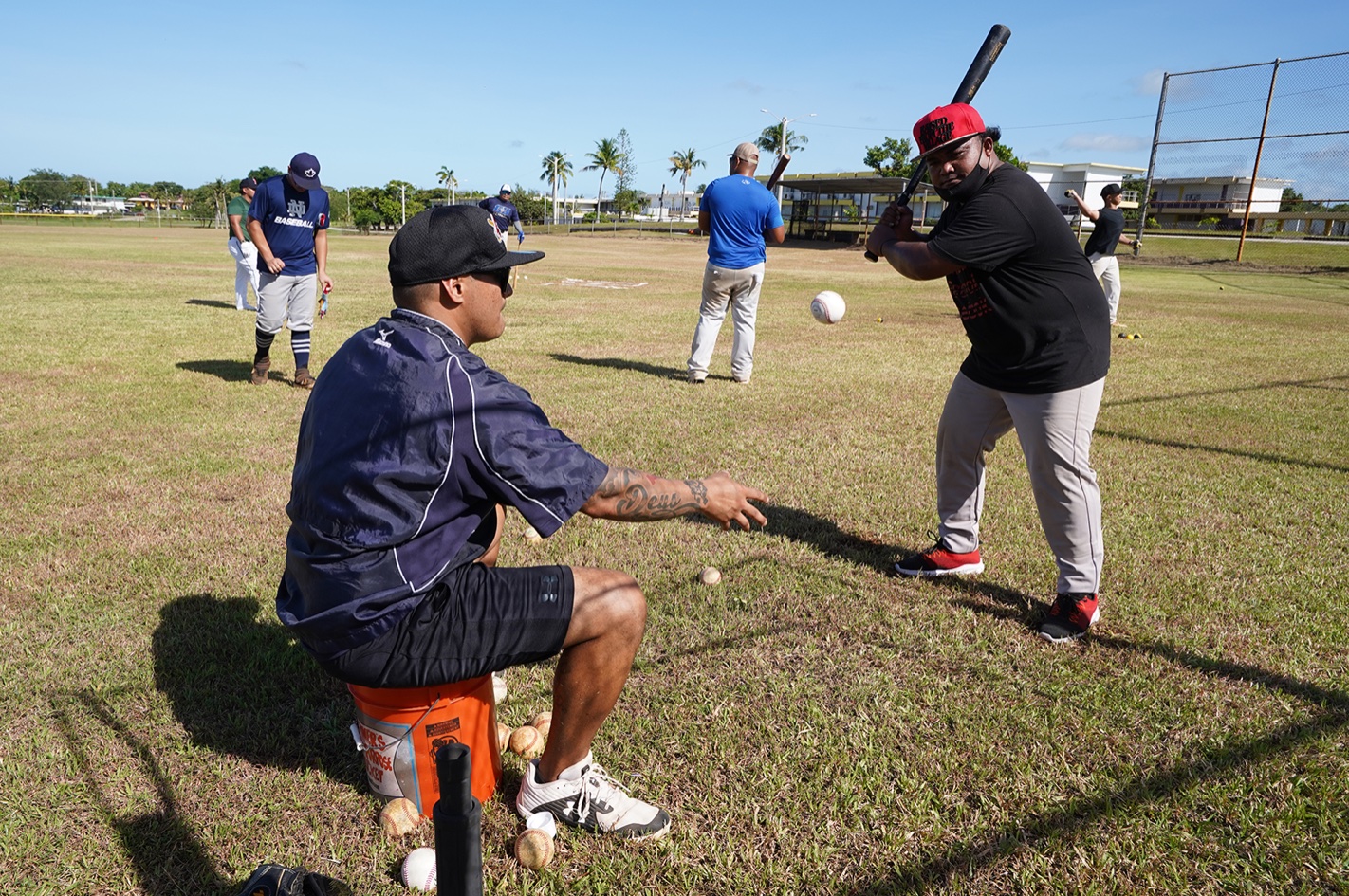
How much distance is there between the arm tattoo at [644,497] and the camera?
2607 mm

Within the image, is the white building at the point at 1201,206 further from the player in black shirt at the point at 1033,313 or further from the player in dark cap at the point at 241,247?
the player in black shirt at the point at 1033,313

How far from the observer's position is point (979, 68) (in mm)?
4879

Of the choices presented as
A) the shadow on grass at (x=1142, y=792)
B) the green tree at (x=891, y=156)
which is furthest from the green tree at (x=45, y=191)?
the shadow on grass at (x=1142, y=792)

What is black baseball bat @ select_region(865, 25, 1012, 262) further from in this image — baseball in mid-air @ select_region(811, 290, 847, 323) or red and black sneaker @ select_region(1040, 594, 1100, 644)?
baseball in mid-air @ select_region(811, 290, 847, 323)

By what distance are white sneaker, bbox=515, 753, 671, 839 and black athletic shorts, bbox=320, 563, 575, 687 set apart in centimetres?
45

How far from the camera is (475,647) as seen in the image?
2.56m

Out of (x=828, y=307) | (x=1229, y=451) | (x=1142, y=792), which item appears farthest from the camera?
(x=828, y=307)

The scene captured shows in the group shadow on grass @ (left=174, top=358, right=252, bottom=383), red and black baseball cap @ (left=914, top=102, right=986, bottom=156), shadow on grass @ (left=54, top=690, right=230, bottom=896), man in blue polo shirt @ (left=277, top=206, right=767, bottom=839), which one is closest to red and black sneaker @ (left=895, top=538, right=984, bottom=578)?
red and black baseball cap @ (left=914, top=102, right=986, bottom=156)

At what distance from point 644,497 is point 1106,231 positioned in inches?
533

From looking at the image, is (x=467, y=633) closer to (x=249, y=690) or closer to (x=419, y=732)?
(x=419, y=732)

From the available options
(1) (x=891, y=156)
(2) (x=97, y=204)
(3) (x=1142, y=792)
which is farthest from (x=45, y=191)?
(3) (x=1142, y=792)

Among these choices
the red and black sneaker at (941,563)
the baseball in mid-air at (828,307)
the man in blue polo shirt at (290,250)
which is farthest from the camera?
the man in blue polo shirt at (290,250)

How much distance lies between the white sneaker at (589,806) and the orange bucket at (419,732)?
20 centimetres

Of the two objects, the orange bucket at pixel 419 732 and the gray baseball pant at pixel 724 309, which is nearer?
the orange bucket at pixel 419 732
